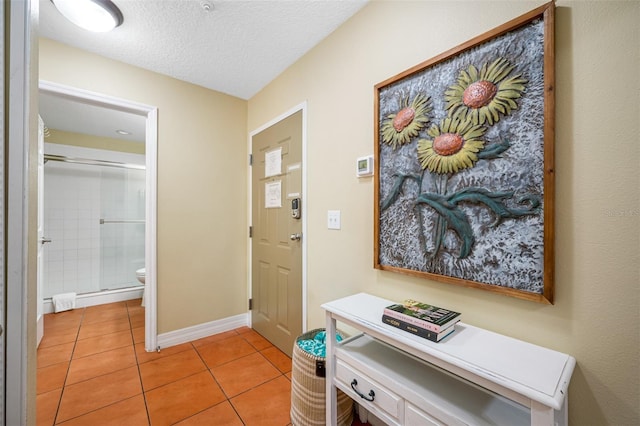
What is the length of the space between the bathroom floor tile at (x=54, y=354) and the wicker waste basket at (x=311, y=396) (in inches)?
78.5

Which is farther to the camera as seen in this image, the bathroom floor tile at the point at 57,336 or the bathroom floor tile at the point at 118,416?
the bathroom floor tile at the point at 57,336

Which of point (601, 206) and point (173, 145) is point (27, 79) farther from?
point (601, 206)

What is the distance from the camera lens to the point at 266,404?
1.63m

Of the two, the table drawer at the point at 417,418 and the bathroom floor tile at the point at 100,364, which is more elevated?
the table drawer at the point at 417,418

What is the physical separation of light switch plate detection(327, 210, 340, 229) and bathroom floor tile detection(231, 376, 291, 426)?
1.13 m

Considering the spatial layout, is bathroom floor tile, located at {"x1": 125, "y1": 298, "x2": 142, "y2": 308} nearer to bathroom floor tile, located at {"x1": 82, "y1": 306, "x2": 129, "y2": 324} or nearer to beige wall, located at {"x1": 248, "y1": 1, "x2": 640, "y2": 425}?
bathroom floor tile, located at {"x1": 82, "y1": 306, "x2": 129, "y2": 324}

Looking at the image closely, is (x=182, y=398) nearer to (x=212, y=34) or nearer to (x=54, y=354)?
(x=54, y=354)

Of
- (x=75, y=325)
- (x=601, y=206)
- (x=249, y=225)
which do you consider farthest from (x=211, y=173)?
(x=601, y=206)

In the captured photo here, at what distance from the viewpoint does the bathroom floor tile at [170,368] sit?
1863 mm

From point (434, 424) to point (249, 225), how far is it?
227cm

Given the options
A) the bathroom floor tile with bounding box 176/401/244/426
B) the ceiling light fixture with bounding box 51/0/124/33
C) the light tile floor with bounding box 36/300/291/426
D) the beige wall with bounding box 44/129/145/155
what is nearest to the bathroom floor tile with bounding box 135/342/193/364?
the light tile floor with bounding box 36/300/291/426

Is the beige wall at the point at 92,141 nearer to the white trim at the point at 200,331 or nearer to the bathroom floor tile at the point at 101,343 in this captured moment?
the bathroom floor tile at the point at 101,343

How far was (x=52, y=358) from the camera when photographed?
2113mm

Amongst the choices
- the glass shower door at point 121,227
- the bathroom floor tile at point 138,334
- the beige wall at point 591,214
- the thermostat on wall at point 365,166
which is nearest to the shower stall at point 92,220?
the glass shower door at point 121,227
